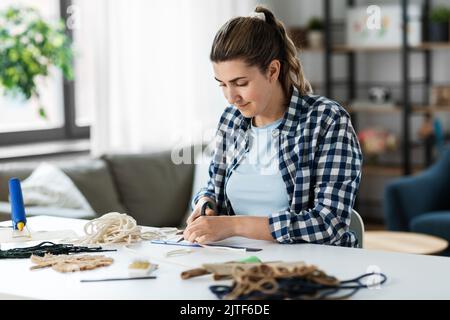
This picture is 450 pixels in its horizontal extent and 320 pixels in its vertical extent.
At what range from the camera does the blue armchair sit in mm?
4532

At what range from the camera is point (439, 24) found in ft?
17.9

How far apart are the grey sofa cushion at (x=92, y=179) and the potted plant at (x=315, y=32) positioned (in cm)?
230

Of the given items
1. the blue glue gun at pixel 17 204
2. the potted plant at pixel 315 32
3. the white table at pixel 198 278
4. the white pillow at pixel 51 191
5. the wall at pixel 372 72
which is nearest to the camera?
the white table at pixel 198 278

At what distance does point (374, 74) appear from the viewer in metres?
6.19

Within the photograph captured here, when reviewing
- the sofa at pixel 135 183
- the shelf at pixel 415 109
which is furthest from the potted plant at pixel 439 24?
the sofa at pixel 135 183

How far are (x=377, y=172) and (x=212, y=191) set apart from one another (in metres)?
3.57

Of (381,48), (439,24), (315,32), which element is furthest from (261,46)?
(315,32)

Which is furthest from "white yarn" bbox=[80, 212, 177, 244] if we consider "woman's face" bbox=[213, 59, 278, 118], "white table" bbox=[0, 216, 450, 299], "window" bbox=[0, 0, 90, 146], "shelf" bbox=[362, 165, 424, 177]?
"shelf" bbox=[362, 165, 424, 177]

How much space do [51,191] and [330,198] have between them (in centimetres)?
214

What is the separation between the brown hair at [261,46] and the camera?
221cm

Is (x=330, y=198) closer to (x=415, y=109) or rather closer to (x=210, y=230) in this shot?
(x=210, y=230)

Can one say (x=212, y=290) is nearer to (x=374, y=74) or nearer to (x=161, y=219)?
(x=161, y=219)

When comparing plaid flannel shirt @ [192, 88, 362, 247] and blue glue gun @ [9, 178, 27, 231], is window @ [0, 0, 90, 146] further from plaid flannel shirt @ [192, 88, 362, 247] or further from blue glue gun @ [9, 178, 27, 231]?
plaid flannel shirt @ [192, 88, 362, 247]

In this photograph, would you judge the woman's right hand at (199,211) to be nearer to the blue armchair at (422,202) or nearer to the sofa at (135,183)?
the sofa at (135,183)
